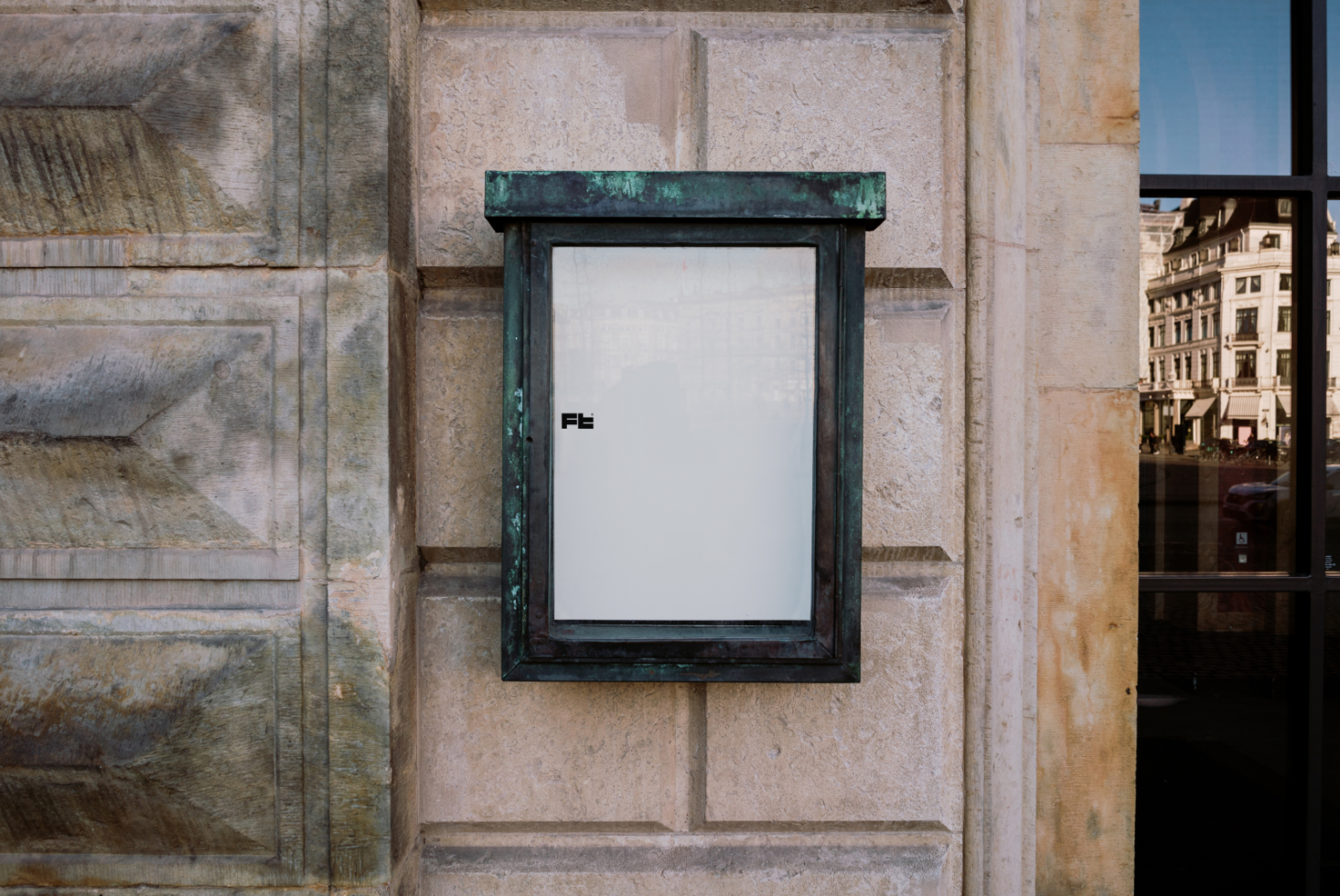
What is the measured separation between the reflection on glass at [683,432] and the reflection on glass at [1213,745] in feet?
4.37

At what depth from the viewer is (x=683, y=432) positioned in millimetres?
1681

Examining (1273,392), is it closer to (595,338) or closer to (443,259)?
(595,338)

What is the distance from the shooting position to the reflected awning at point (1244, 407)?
7.11ft

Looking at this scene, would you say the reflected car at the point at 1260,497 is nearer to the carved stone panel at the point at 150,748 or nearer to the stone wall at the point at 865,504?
the stone wall at the point at 865,504

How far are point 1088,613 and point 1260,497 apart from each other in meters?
0.79

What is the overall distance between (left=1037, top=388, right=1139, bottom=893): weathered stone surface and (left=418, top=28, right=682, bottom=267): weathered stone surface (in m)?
1.35

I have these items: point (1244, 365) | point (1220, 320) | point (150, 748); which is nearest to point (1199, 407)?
point (1244, 365)

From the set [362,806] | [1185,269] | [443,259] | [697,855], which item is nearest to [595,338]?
[443,259]

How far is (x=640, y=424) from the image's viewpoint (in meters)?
1.67

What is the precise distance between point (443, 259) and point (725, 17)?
1.00 m

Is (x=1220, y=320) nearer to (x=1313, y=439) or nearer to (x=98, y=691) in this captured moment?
(x=1313, y=439)

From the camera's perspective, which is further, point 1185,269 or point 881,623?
point 1185,269

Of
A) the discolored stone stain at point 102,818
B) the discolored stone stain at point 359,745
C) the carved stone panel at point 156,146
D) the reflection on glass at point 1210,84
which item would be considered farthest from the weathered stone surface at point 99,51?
the reflection on glass at point 1210,84

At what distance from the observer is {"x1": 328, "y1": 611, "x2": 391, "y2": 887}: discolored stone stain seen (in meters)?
1.67
